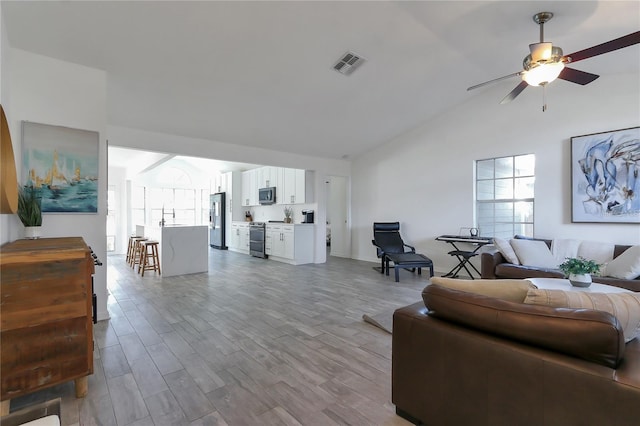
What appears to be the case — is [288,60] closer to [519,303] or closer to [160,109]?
[160,109]

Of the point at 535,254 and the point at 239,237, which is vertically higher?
the point at 535,254

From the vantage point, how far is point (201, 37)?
3160mm

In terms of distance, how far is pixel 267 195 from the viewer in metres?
7.95

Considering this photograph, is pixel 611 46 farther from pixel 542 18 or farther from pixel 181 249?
pixel 181 249

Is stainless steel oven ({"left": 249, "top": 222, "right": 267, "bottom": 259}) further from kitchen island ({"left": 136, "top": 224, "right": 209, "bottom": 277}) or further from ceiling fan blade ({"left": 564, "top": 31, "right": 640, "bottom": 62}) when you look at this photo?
ceiling fan blade ({"left": 564, "top": 31, "right": 640, "bottom": 62})

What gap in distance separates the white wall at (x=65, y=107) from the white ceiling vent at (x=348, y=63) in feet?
9.24

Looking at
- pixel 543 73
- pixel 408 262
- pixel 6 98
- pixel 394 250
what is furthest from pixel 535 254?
pixel 6 98

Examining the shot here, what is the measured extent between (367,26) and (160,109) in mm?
3036

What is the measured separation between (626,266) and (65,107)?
6.46 metres

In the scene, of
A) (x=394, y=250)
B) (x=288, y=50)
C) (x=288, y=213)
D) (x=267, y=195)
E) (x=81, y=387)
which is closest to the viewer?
(x=81, y=387)

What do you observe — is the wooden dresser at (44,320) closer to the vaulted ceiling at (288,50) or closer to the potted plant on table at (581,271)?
the vaulted ceiling at (288,50)

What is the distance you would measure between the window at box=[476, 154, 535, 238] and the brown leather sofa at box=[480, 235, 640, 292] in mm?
547

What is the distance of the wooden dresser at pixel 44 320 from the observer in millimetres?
1659

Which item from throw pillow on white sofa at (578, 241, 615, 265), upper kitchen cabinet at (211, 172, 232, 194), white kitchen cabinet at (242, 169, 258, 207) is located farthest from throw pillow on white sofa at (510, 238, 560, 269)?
upper kitchen cabinet at (211, 172, 232, 194)
